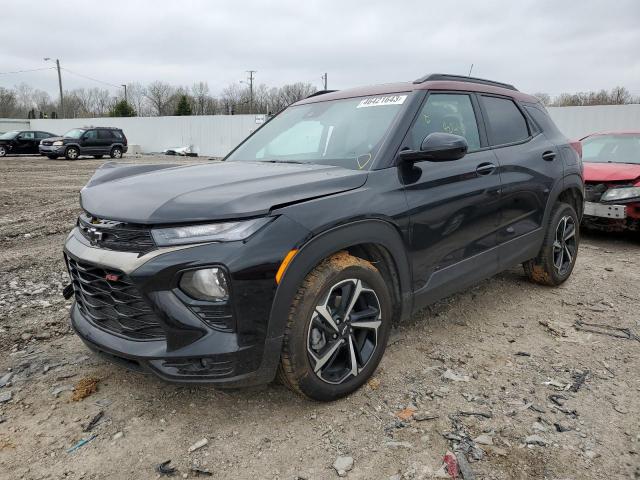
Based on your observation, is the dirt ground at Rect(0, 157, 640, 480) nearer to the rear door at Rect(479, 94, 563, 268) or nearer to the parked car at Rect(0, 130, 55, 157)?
the rear door at Rect(479, 94, 563, 268)

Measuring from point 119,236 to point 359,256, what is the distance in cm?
125

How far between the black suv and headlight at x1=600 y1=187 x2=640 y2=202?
3.03 m

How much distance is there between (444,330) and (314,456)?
1713mm

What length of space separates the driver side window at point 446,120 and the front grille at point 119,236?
1.61 m

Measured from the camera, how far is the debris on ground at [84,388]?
2637 mm

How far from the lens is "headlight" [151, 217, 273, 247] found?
6.91 ft

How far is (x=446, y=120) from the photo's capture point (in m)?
3.29

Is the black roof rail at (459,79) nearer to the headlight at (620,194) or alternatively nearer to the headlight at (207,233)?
the headlight at (207,233)

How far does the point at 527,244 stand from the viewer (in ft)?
12.8

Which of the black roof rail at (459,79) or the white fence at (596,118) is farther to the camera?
the white fence at (596,118)

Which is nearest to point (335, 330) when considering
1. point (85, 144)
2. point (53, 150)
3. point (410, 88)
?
point (410, 88)

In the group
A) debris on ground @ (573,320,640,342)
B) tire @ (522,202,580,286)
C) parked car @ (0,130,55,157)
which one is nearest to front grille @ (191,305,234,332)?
debris on ground @ (573,320,640,342)

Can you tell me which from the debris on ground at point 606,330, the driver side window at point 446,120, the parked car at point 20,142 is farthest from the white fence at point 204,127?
the driver side window at point 446,120

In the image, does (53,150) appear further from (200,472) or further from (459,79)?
(200,472)
